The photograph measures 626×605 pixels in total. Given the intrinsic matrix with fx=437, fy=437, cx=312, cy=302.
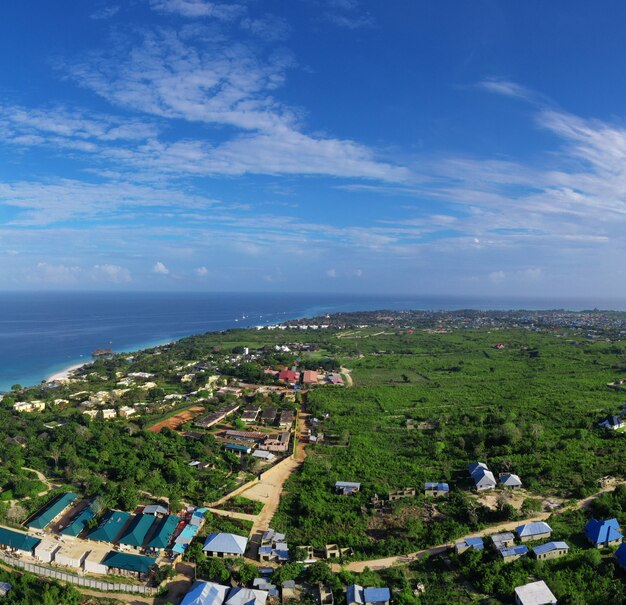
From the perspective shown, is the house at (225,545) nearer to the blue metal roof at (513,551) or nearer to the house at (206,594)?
the house at (206,594)

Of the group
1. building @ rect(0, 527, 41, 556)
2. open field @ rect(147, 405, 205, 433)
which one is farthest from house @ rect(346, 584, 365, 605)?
open field @ rect(147, 405, 205, 433)

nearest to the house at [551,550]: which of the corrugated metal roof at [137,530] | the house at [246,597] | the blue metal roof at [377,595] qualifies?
the blue metal roof at [377,595]

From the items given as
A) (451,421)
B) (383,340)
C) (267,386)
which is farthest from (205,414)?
(383,340)

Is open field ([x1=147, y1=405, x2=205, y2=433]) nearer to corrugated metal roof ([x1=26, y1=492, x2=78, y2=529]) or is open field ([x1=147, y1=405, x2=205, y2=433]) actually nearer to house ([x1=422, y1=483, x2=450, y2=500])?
corrugated metal roof ([x1=26, y1=492, x2=78, y2=529])

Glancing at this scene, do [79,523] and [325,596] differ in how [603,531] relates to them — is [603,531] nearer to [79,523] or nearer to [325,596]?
[325,596]

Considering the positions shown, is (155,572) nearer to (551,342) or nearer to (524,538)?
(524,538)

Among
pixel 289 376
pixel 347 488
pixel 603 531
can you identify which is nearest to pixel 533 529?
pixel 603 531

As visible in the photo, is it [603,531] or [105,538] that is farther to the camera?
[105,538]
